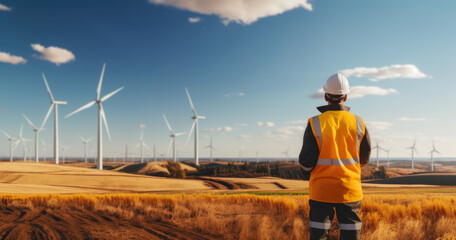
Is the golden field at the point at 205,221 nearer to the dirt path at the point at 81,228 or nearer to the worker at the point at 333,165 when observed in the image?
the dirt path at the point at 81,228

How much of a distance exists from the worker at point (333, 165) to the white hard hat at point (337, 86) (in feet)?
0.73

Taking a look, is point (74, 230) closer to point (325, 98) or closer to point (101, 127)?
point (325, 98)

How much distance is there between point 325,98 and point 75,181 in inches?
1806

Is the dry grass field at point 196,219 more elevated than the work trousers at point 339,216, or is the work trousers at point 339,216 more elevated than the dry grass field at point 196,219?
the work trousers at point 339,216

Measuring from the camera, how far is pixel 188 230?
8.92 metres

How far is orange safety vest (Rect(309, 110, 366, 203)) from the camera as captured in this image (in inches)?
158

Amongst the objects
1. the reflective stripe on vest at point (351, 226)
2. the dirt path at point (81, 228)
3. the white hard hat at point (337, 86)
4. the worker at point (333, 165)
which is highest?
the white hard hat at point (337, 86)

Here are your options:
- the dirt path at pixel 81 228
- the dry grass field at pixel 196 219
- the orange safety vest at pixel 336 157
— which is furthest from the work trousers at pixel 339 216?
the dirt path at pixel 81 228

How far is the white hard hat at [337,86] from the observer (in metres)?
4.36

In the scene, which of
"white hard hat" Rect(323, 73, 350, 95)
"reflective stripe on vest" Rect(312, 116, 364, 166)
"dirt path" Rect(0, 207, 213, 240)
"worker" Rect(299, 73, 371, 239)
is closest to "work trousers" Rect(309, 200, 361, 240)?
"worker" Rect(299, 73, 371, 239)

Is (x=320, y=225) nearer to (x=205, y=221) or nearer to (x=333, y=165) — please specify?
(x=333, y=165)

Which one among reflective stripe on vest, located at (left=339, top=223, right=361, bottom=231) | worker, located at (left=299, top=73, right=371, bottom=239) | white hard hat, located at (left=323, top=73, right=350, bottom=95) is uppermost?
white hard hat, located at (left=323, top=73, right=350, bottom=95)

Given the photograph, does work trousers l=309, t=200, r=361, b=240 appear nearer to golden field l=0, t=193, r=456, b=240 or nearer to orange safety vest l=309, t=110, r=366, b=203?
orange safety vest l=309, t=110, r=366, b=203

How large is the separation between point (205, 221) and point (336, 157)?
254 inches
